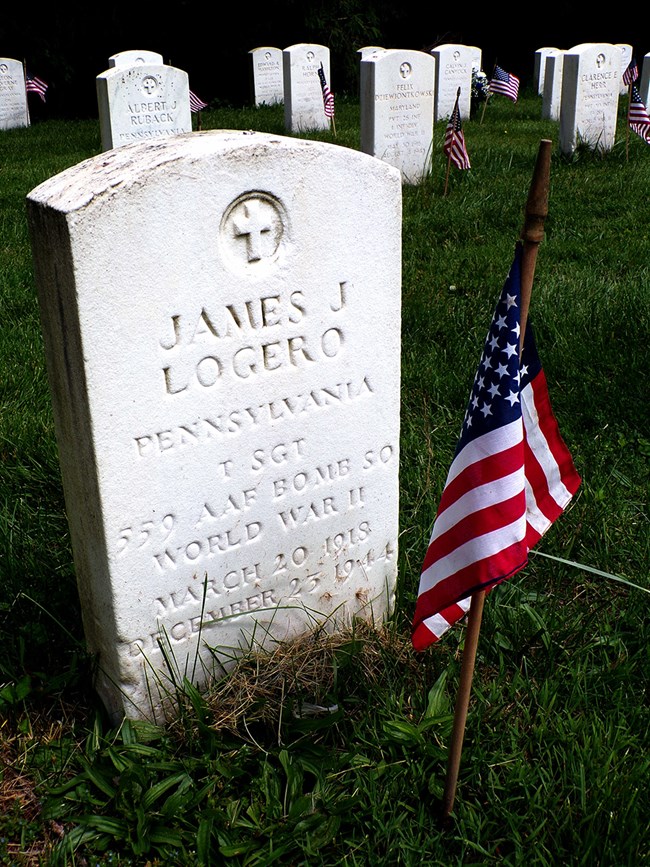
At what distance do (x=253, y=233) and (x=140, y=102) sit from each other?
7506 mm

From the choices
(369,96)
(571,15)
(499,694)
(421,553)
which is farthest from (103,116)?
(571,15)

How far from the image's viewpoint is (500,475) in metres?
1.84

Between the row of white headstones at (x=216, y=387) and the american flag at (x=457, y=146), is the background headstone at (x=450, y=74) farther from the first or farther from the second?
the row of white headstones at (x=216, y=387)

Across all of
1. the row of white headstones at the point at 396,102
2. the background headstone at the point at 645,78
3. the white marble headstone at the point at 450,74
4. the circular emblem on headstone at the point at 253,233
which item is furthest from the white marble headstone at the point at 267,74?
the circular emblem on headstone at the point at 253,233

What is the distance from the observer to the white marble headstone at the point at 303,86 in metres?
12.3

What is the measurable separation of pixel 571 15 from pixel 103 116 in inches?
744

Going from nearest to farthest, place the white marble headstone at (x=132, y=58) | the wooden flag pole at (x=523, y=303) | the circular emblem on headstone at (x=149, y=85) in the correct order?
1. the wooden flag pole at (x=523, y=303)
2. the circular emblem on headstone at (x=149, y=85)
3. the white marble headstone at (x=132, y=58)

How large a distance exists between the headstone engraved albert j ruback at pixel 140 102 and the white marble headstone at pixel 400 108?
198cm

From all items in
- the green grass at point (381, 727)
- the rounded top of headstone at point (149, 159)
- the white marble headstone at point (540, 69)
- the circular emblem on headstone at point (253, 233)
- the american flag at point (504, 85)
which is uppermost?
the rounded top of headstone at point (149, 159)

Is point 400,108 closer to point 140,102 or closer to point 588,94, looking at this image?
point 588,94

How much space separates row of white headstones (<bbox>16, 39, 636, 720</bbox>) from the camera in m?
1.93

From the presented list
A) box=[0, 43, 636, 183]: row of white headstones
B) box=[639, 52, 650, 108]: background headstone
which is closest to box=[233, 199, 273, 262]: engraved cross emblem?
box=[0, 43, 636, 183]: row of white headstones

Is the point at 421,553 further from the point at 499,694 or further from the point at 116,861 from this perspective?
the point at 116,861

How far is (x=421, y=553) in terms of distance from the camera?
2938mm
